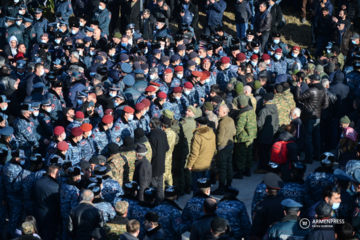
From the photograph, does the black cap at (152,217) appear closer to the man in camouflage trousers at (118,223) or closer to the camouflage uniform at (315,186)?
the man in camouflage trousers at (118,223)

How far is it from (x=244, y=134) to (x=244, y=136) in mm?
43

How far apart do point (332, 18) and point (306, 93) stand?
6.00m

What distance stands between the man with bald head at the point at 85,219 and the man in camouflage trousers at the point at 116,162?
5.02 feet

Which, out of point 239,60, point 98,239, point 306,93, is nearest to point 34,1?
point 239,60

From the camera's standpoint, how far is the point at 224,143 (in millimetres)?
9148

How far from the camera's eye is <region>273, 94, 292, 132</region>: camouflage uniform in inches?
409

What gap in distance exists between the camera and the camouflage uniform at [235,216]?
239 inches

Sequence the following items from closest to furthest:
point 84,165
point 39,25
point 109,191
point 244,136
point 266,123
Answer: point 109,191
point 84,165
point 244,136
point 266,123
point 39,25

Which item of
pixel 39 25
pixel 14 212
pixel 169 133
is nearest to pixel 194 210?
pixel 169 133

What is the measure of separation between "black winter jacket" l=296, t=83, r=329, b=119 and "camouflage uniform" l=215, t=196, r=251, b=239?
16.4 feet

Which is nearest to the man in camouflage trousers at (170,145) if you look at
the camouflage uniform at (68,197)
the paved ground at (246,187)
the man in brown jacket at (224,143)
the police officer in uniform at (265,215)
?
the paved ground at (246,187)

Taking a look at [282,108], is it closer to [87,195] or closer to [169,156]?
[169,156]

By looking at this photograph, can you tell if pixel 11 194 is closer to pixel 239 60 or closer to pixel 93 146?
pixel 93 146

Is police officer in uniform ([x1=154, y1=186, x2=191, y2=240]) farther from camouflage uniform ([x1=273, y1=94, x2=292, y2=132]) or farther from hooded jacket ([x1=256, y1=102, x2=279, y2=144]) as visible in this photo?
camouflage uniform ([x1=273, y1=94, x2=292, y2=132])
